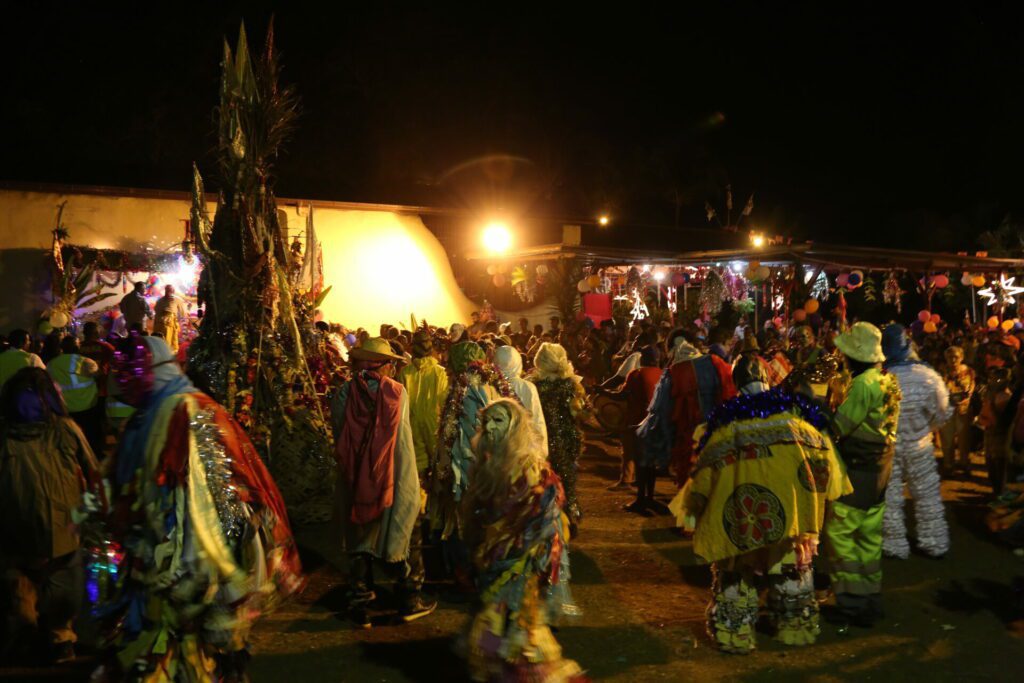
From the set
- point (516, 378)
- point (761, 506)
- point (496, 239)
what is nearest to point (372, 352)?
point (516, 378)

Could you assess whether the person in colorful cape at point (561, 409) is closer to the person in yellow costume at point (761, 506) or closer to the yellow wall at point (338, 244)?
the person in yellow costume at point (761, 506)

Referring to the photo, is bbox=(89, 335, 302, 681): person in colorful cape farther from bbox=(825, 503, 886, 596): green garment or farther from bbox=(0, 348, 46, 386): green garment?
bbox=(825, 503, 886, 596): green garment

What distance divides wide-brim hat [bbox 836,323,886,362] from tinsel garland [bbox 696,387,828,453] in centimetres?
82

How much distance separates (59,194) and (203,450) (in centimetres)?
1293

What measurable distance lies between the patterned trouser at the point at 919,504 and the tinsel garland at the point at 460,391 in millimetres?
3767

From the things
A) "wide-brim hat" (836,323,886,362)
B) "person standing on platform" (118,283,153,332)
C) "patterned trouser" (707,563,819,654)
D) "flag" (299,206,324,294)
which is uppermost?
"flag" (299,206,324,294)

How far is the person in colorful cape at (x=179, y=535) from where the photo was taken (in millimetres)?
3871

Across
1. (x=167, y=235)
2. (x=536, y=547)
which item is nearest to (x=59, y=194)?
(x=167, y=235)

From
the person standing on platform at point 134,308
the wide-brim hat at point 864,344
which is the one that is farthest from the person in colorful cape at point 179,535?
the person standing on platform at point 134,308

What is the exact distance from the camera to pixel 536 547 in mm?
4434

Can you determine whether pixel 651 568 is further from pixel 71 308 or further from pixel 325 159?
pixel 325 159

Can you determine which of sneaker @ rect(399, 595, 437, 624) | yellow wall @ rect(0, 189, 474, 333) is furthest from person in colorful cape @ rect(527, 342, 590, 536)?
yellow wall @ rect(0, 189, 474, 333)

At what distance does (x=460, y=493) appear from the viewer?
6.41m

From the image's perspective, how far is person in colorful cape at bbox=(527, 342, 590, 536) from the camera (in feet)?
26.0
